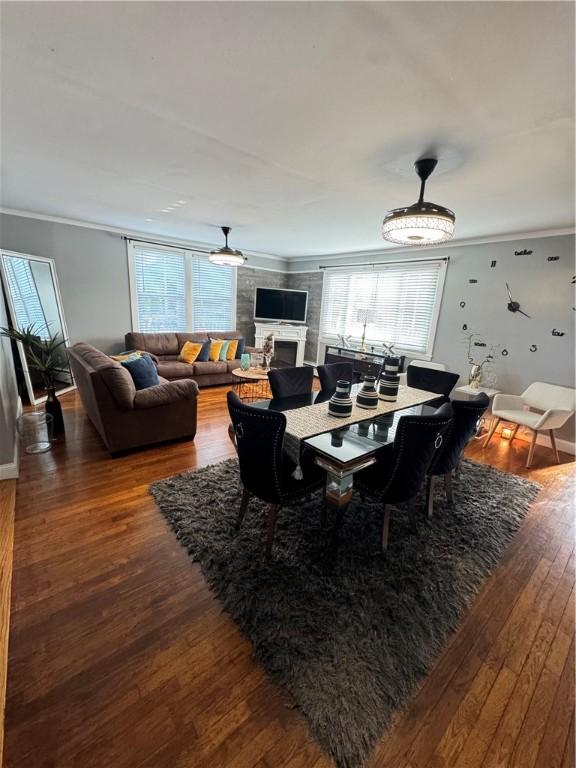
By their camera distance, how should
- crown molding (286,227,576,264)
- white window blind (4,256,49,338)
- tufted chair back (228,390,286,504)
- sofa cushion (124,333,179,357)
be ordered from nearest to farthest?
tufted chair back (228,390,286,504) → crown molding (286,227,576,264) → white window blind (4,256,49,338) → sofa cushion (124,333,179,357)

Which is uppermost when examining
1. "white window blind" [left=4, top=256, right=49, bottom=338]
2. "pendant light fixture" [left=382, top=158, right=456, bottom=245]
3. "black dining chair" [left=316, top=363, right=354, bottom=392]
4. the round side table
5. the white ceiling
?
the white ceiling

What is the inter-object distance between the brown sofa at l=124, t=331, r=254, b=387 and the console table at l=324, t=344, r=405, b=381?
1935 mm

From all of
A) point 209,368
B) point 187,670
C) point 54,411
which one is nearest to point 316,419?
point 187,670

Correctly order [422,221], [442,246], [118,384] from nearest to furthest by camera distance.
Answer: [422,221], [118,384], [442,246]

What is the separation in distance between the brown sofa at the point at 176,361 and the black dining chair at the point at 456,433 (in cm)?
403

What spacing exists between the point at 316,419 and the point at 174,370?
11.8 ft

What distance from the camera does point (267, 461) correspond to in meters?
1.62

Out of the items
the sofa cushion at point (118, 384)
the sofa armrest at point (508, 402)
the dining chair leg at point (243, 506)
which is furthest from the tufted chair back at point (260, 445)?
the sofa armrest at point (508, 402)

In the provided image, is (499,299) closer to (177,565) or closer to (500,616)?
(500,616)

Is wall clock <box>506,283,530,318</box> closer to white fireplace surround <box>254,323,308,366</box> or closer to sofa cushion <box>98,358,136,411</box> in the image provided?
white fireplace surround <box>254,323,308,366</box>

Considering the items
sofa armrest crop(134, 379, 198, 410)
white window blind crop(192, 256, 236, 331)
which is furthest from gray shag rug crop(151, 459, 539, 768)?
white window blind crop(192, 256, 236, 331)

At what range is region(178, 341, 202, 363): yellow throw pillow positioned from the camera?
5266mm

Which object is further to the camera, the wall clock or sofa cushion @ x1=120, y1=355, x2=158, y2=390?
the wall clock

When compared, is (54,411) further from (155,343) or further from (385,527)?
(385,527)
